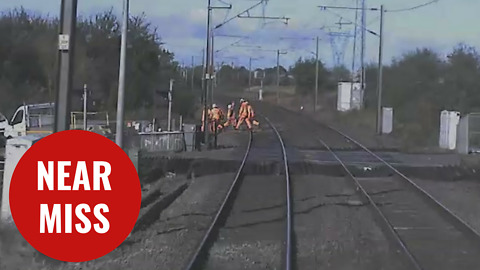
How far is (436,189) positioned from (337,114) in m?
55.3

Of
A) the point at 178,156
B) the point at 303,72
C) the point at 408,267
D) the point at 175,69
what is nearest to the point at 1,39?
the point at 175,69

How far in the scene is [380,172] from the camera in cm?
2675

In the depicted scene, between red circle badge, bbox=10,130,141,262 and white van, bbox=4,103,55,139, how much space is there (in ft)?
104

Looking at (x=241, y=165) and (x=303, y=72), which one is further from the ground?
(x=303, y=72)

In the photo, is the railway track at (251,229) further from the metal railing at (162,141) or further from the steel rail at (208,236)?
the metal railing at (162,141)

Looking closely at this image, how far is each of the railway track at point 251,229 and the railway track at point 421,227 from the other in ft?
5.80

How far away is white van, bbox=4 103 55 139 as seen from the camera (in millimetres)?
37688

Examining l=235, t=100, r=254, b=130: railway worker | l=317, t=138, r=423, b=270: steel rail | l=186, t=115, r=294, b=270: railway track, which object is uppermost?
l=235, t=100, r=254, b=130: railway worker

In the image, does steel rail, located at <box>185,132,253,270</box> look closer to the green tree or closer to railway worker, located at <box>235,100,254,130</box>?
railway worker, located at <box>235,100,254,130</box>

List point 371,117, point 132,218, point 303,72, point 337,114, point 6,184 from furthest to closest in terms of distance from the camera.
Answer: point 303,72 → point 337,114 → point 371,117 → point 6,184 → point 132,218

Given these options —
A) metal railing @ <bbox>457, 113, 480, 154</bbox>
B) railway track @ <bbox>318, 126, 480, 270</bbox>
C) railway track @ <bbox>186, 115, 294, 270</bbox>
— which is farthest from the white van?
railway track @ <bbox>318, 126, 480, 270</bbox>

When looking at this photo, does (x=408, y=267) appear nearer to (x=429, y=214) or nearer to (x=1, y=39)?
(x=429, y=214)

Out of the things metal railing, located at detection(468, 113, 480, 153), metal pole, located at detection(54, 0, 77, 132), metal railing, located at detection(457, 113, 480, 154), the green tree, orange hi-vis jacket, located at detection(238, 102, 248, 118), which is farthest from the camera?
the green tree

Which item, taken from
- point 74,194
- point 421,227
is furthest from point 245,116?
point 74,194
